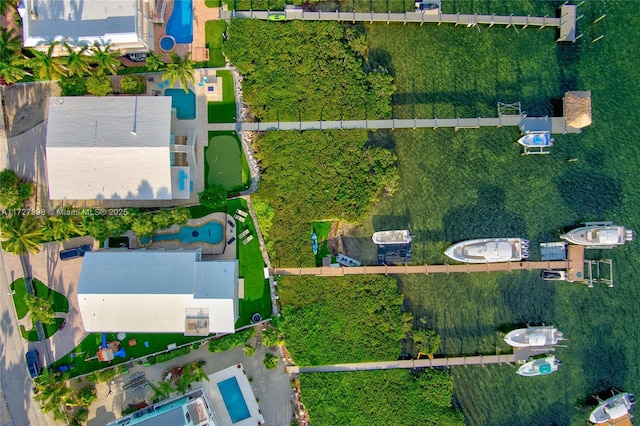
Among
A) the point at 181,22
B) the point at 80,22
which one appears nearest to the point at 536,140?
the point at 181,22

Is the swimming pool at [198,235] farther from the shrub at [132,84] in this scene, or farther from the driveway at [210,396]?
the shrub at [132,84]

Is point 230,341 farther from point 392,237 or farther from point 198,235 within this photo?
point 392,237

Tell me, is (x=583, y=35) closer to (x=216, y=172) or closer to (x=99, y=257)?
(x=216, y=172)

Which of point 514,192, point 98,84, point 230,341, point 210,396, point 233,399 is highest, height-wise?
point 98,84

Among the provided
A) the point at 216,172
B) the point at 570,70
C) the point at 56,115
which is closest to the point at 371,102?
the point at 216,172

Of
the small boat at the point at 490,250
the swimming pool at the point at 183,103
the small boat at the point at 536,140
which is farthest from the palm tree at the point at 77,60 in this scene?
the small boat at the point at 536,140

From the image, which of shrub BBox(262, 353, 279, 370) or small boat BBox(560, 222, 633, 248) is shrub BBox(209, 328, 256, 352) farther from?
small boat BBox(560, 222, 633, 248)

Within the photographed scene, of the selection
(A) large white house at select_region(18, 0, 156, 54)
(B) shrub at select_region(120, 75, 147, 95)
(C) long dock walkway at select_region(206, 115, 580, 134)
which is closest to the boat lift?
(C) long dock walkway at select_region(206, 115, 580, 134)
